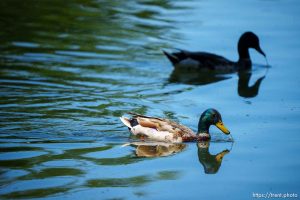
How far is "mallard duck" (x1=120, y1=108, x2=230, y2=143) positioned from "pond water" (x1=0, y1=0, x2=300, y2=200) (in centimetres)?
17

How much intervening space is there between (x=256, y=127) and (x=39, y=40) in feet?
26.0

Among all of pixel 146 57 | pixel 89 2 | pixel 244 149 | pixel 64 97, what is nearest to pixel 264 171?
pixel 244 149

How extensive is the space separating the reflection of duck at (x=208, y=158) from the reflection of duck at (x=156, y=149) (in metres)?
0.33

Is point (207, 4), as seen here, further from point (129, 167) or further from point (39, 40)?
point (129, 167)

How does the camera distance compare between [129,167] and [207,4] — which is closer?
[129,167]

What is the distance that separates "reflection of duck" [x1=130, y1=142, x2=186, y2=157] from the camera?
13164 millimetres

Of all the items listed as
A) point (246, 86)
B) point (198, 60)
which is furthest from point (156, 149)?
point (198, 60)

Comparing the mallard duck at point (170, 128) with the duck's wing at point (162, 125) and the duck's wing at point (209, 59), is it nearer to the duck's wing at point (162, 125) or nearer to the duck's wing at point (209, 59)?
the duck's wing at point (162, 125)

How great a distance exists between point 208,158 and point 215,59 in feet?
20.6

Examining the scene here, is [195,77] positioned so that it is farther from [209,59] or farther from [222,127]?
[222,127]

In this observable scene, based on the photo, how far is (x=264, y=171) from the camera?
12.2 m

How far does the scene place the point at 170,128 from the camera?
13766mm

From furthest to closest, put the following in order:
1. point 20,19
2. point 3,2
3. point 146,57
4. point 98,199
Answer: point 3,2 < point 20,19 < point 146,57 < point 98,199

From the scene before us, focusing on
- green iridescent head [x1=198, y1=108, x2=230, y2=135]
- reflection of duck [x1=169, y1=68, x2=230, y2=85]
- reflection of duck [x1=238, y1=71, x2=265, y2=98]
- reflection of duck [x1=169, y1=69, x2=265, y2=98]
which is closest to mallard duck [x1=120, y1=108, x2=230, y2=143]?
green iridescent head [x1=198, y1=108, x2=230, y2=135]
